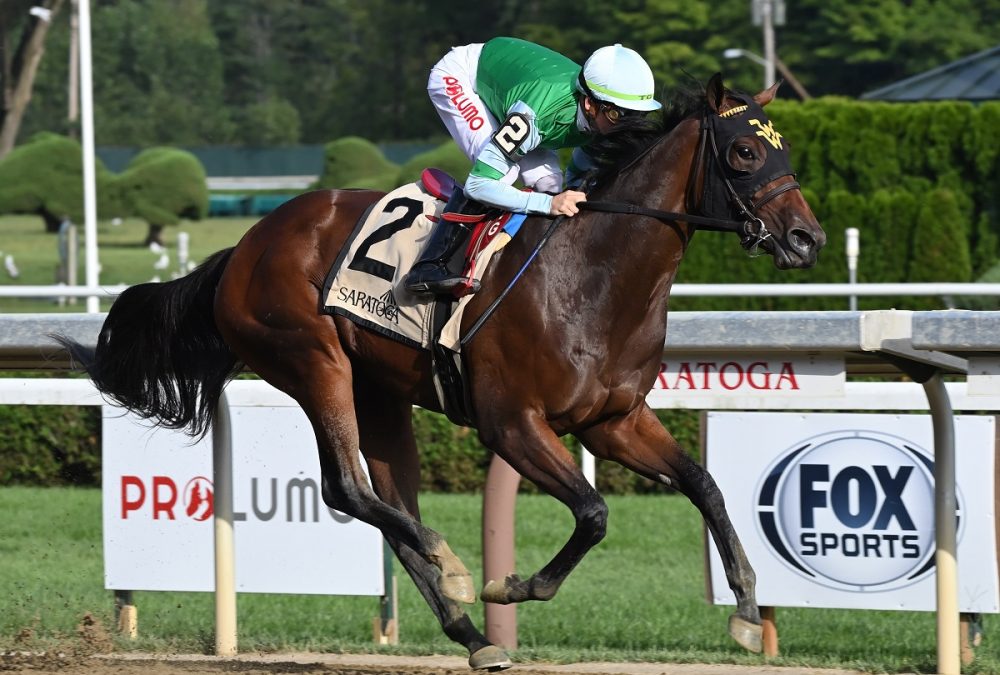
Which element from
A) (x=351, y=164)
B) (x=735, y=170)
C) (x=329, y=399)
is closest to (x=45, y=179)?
(x=351, y=164)

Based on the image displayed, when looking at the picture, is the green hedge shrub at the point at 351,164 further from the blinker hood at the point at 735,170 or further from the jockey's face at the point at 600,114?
the blinker hood at the point at 735,170

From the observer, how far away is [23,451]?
7.34 meters

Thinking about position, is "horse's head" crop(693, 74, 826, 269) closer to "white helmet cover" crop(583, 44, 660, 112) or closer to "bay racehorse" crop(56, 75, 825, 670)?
"bay racehorse" crop(56, 75, 825, 670)

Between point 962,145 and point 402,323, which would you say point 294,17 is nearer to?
point 962,145

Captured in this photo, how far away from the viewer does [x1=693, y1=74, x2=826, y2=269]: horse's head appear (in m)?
3.56

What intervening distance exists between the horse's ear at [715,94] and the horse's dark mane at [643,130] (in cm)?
10

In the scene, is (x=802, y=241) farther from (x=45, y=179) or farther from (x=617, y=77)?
(x=45, y=179)

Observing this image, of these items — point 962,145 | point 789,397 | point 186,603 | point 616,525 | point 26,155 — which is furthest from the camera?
point 26,155

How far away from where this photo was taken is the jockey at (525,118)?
152 inches

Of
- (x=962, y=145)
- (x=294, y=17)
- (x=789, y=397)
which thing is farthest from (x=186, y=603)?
(x=294, y=17)

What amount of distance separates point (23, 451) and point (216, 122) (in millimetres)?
45121

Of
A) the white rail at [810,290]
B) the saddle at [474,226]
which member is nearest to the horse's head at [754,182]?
the saddle at [474,226]

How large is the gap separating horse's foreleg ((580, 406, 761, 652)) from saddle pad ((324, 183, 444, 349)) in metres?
0.55

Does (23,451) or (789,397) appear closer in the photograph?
(789,397)
